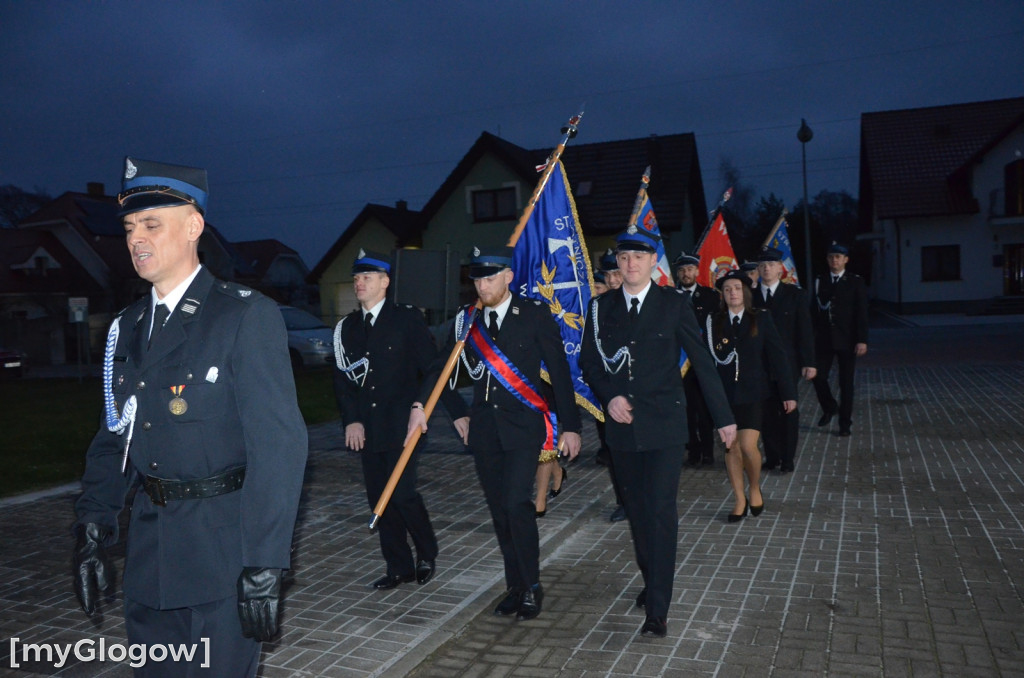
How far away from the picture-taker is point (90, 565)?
2.97 meters

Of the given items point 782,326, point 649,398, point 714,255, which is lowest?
point 649,398

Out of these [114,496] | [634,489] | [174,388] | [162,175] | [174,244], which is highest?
[162,175]

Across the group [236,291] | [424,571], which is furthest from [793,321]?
[236,291]

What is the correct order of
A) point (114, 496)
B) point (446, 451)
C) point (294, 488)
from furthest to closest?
point (446, 451) < point (114, 496) < point (294, 488)

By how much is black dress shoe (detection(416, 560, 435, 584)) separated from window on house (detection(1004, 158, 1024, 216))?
3829 centimetres

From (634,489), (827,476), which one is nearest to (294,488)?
(634,489)

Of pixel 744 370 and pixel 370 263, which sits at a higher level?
pixel 370 263

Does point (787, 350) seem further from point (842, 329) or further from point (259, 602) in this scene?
point (259, 602)

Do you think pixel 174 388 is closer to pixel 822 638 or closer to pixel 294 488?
pixel 294 488

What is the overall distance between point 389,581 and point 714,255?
273 inches

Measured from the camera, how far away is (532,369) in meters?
5.33

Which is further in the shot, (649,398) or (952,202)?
(952,202)

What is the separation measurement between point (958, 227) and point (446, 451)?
114 ft

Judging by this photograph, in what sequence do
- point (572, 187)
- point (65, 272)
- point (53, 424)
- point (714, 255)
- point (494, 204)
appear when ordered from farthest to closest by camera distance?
point (65, 272) → point (494, 204) → point (572, 187) → point (53, 424) → point (714, 255)
